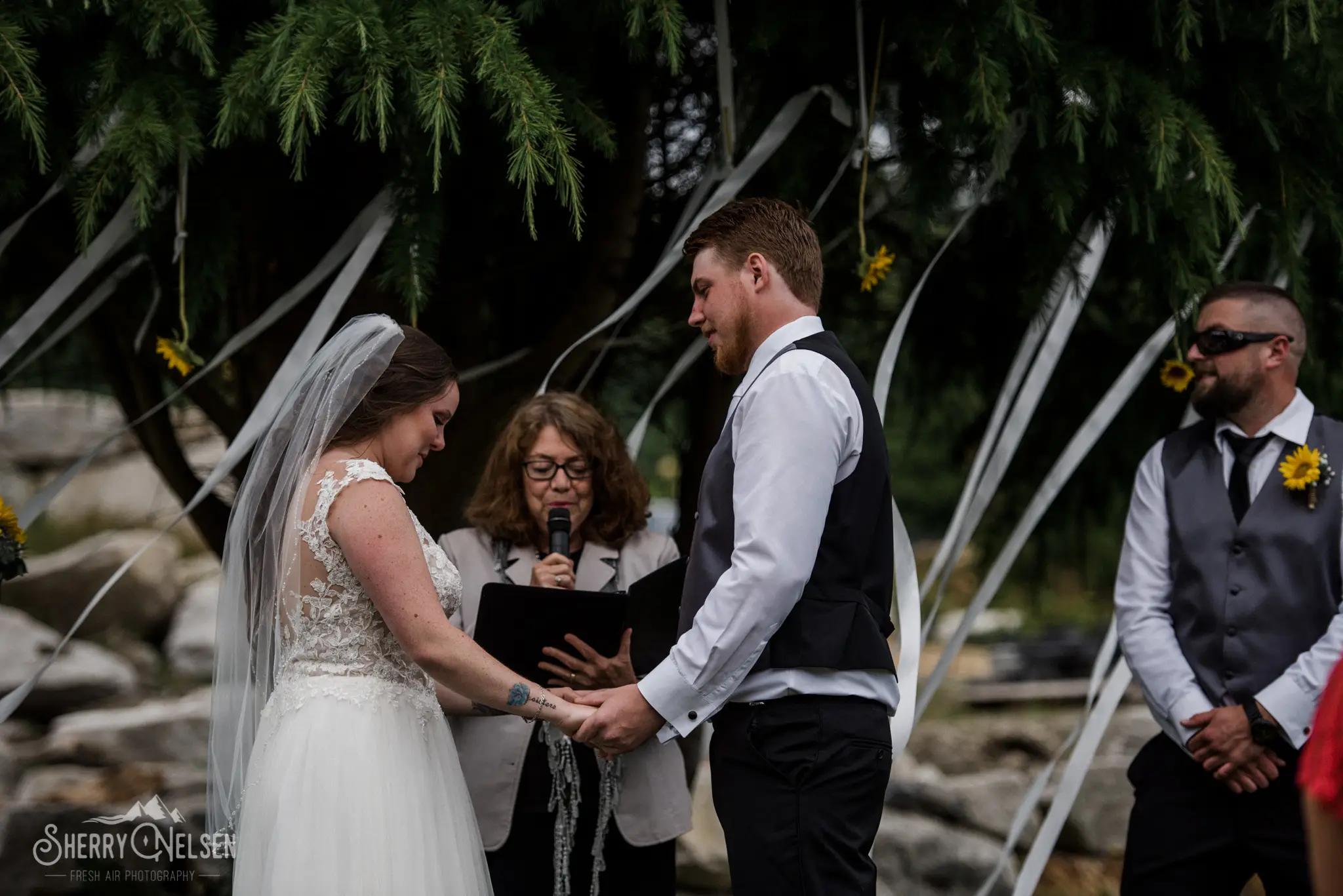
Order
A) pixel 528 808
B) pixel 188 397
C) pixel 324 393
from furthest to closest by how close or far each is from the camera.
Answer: pixel 188 397, pixel 528 808, pixel 324 393

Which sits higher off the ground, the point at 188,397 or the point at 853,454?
the point at 188,397

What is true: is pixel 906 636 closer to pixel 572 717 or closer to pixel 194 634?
pixel 572 717

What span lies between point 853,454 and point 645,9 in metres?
1.34

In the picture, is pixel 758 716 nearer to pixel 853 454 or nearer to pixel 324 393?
pixel 853 454

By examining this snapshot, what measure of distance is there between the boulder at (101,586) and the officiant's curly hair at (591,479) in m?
9.13

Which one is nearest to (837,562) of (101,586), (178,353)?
(178,353)

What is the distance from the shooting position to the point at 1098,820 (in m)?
7.57

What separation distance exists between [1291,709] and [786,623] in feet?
4.43

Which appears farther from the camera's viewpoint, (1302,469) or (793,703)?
(1302,469)

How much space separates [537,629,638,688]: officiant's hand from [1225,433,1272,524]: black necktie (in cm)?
161

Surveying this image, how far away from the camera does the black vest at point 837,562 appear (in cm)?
286

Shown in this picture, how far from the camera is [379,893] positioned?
2893mm

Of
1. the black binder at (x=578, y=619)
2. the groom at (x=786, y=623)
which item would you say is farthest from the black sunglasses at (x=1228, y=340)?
the black binder at (x=578, y=619)

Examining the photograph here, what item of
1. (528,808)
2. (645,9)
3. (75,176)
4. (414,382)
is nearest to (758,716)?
(528,808)
